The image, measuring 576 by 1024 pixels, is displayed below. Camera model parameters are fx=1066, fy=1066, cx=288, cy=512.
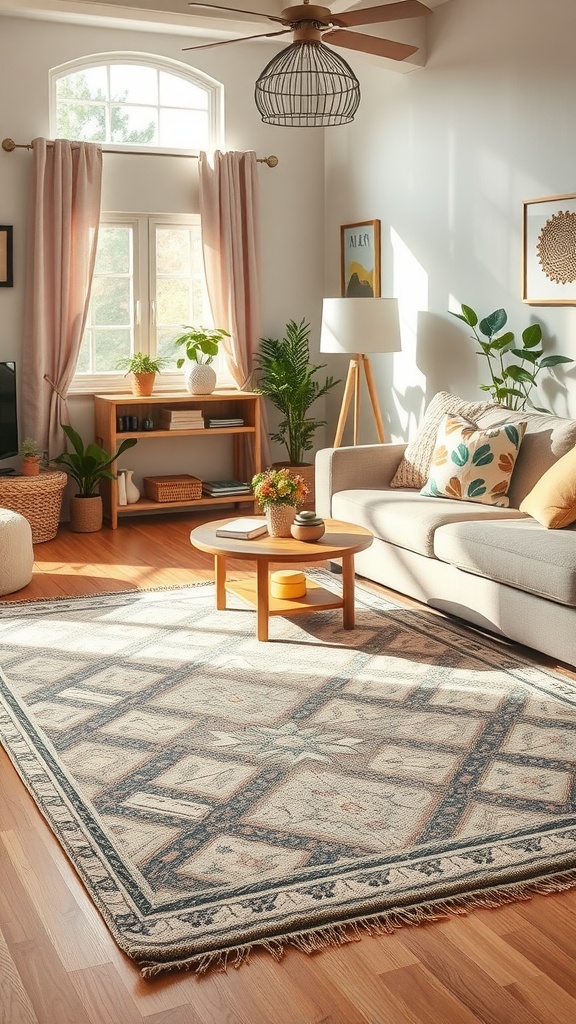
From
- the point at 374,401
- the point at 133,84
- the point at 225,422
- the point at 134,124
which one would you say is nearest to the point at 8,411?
the point at 225,422

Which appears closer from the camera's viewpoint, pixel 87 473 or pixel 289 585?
pixel 289 585

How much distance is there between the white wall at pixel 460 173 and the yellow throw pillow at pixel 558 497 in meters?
0.86

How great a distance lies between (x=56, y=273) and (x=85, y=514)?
4.80 ft

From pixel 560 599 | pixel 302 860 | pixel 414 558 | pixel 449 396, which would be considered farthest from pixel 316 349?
pixel 302 860

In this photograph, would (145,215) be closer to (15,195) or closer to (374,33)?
(15,195)

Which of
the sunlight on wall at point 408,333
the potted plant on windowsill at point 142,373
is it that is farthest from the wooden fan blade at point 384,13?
the potted plant on windowsill at point 142,373

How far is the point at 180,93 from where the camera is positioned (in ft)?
22.6

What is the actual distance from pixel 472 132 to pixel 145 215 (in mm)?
2198

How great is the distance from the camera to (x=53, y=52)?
639cm


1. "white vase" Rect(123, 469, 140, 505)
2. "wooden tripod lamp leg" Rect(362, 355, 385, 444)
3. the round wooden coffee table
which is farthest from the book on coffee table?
"white vase" Rect(123, 469, 140, 505)

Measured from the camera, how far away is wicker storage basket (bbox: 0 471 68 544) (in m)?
6.01

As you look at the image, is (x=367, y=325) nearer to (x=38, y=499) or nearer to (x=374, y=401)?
(x=374, y=401)

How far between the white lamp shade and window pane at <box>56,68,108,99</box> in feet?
6.70

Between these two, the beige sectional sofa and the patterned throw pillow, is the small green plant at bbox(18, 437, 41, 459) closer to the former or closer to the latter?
the beige sectional sofa
